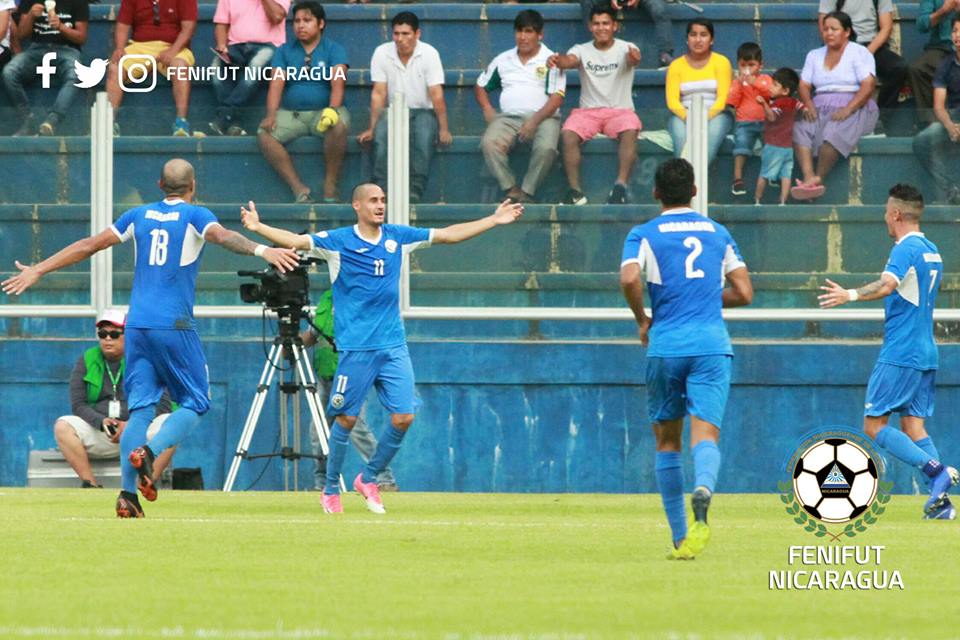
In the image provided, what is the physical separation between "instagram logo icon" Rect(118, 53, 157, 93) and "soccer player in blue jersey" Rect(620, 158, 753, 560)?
1067 cm

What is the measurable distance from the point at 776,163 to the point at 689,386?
297 inches

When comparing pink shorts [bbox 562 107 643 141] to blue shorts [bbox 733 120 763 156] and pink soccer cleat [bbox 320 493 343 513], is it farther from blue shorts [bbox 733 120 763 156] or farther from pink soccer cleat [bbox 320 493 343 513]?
pink soccer cleat [bbox 320 493 343 513]

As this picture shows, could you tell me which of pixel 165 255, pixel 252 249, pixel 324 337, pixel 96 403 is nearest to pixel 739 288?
pixel 252 249

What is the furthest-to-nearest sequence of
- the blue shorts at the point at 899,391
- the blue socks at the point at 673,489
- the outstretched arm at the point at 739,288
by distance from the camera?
1. the blue shorts at the point at 899,391
2. the outstretched arm at the point at 739,288
3. the blue socks at the point at 673,489

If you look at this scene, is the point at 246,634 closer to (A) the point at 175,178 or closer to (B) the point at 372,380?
(A) the point at 175,178

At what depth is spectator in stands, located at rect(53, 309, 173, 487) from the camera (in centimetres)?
1613

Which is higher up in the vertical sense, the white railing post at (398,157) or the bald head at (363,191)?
the white railing post at (398,157)

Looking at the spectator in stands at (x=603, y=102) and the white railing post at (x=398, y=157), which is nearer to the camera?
the spectator in stands at (x=603, y=102)

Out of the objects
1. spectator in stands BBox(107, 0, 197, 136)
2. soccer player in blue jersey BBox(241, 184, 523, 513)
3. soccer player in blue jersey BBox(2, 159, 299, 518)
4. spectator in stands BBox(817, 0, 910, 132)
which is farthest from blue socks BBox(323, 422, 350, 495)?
spectator in stands BBox(817, 0, 910, 132)

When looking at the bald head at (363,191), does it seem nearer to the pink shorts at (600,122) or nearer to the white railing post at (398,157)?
the white railing post at (398,157)

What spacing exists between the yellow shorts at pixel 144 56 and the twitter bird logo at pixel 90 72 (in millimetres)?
373

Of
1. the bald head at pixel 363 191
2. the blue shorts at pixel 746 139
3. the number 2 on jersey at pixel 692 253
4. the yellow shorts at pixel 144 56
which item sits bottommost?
the number 2 on jersey at pixel 692 253

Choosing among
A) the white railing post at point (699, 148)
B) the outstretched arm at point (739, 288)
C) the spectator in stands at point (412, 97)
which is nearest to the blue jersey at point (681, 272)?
the outstretched arm at point (739, 288)

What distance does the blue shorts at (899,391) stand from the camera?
1312 centimetres
